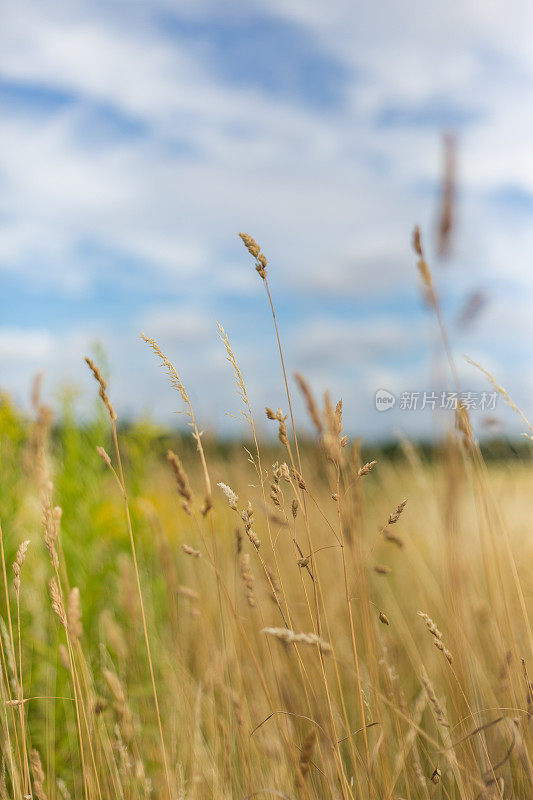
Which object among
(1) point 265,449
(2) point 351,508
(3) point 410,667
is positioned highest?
(1) point 265,449

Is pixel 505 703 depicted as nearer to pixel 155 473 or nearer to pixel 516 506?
pixel 516 506

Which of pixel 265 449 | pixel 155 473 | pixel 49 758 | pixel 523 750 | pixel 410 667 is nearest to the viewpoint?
pixel 523 750

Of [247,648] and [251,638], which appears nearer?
[247,648]

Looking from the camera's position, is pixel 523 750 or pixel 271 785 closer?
pixel 523 750

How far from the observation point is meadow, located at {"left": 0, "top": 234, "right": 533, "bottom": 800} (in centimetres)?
120

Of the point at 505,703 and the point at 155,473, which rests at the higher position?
the point at 155,473

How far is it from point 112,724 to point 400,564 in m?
2.19

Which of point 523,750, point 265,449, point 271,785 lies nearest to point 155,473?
point 265,449

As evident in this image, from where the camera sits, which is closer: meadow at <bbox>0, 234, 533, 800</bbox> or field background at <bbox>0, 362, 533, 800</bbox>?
meadow at <bbox>0, 234, 533, 800</bbox>

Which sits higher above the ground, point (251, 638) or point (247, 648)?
point (247, 648)

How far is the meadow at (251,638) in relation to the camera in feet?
3.93

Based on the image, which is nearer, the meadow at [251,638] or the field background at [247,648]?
the meadow at [251,638]

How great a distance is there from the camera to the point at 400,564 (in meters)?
3.94

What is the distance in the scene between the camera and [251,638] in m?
2.57
